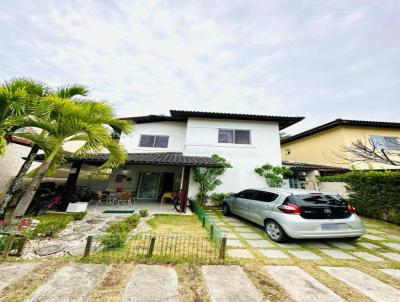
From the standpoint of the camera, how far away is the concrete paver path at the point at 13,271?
2391 mm

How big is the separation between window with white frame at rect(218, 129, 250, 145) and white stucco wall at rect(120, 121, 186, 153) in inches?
120

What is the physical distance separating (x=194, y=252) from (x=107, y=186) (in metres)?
10.1

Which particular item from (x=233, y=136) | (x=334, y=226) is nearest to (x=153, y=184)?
(x=233, y=136)

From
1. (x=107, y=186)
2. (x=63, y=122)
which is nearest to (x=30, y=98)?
(x=63, y=122)

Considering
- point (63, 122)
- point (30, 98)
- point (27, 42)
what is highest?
point (27, 42)

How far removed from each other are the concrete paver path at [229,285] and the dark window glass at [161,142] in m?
9.97

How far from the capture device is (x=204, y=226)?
5812 mm

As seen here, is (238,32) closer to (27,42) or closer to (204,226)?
(204,226)

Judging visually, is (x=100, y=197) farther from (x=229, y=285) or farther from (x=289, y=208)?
(x=289, y=208)

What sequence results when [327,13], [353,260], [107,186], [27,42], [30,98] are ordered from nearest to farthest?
1. [353,260]
2. [30,98]
3. [327,13]
4. [27,42]
5. [107,186]

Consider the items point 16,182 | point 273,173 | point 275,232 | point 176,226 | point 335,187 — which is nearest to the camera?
point 16,182

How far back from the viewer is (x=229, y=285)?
2.54 m

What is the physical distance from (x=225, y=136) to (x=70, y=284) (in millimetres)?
10377

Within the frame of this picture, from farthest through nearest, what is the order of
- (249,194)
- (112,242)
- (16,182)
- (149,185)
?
(149,185) → (249,194) → (16,182) → (112,242)
